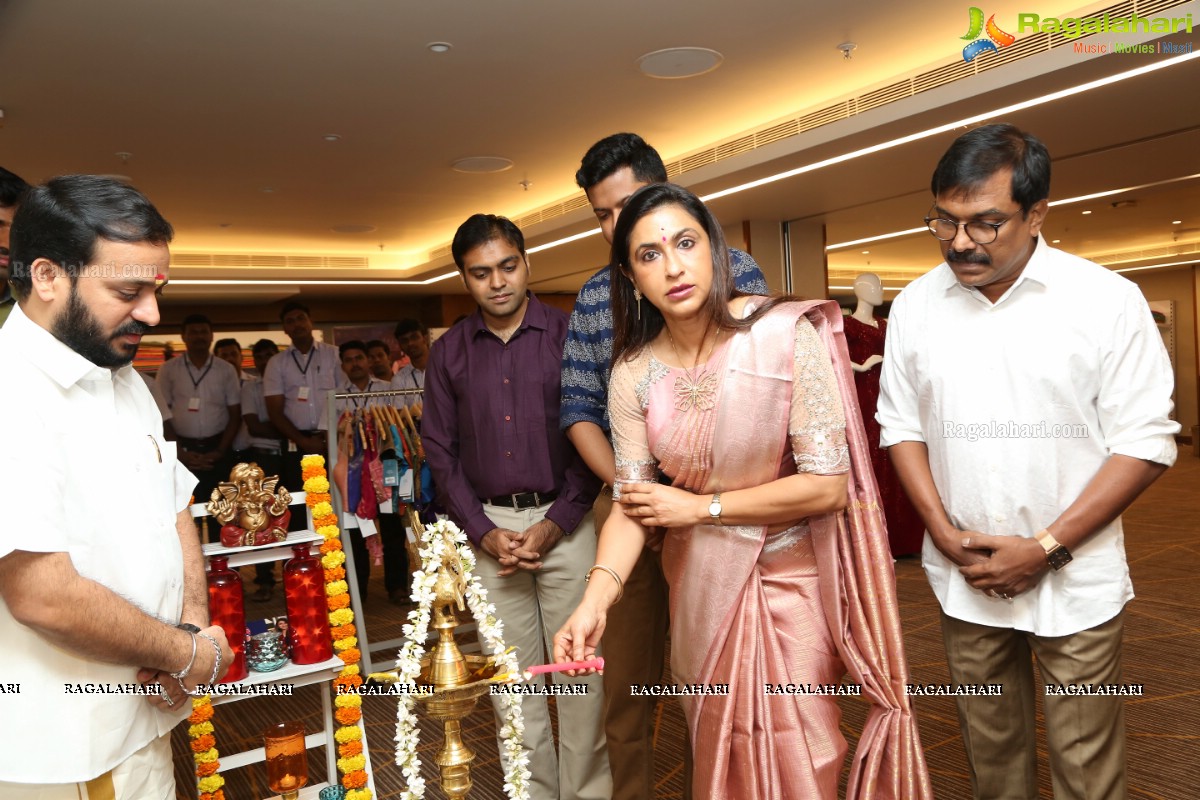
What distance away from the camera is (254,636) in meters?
2.47

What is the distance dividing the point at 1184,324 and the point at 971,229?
53.8 feet

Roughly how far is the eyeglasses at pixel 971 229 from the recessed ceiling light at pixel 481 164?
6.00 metres

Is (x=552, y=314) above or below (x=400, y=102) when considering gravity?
below

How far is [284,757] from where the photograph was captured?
2.29 metres

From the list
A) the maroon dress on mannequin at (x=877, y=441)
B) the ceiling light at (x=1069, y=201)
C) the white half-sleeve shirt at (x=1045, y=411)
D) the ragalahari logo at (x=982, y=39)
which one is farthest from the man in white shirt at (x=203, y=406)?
the ceiling light at (x=1069, y=201)

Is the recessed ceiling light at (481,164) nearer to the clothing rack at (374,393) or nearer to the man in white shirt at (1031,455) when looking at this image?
the clothing rack at (374,393)

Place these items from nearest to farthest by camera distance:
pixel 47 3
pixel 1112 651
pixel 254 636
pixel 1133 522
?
pixel 1112 651 → pixel 254 636 → pixel 47 3 → pixel 1133 522

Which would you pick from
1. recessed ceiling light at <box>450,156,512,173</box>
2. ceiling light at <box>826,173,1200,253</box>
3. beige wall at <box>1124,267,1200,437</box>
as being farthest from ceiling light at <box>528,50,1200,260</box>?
beige wall at <box>1124,267,1200,437</box>

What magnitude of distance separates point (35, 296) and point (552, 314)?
1.40 meters

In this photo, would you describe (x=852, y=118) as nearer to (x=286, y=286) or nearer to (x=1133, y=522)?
(x=1133, y=522)

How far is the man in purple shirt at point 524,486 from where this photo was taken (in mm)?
2377

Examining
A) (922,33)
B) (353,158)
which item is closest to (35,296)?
(922,33)

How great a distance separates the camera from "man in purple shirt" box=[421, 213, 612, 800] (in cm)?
238

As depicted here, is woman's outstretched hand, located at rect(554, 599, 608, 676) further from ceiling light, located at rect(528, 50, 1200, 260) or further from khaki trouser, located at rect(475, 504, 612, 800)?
ceiling light, located at rect(528, 50, 1200, 260)
